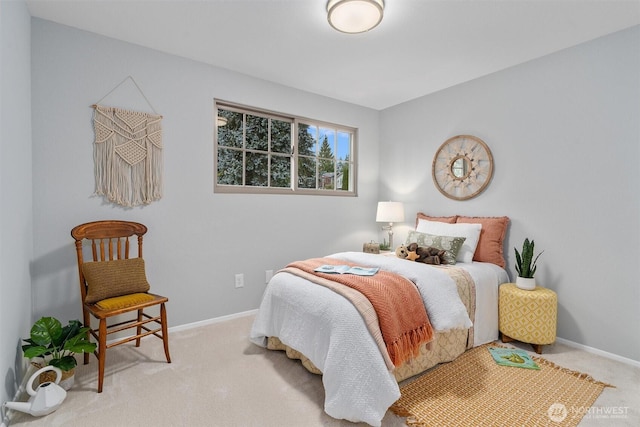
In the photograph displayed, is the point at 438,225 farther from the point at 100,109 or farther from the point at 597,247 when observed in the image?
the point at 100,109

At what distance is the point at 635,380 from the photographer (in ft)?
6.98

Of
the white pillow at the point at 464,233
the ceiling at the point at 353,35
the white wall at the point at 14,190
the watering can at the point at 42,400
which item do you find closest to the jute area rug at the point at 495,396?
the white pillow at the point at 464,233

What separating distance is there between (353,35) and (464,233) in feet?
6.57

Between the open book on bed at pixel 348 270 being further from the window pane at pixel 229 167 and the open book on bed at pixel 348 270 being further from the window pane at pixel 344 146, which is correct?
the window pane at pixel 344 146

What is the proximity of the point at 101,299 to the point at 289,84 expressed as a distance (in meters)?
2.64

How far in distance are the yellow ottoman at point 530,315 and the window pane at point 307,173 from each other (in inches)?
90.0

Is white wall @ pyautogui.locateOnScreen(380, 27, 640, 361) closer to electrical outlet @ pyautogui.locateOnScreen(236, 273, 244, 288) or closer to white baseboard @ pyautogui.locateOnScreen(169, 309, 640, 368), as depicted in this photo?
white baseboard @ pyautogui.locateOnScreen(169, 309, 640, 368)

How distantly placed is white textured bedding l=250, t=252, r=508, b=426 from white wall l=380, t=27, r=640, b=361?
54 centimetres

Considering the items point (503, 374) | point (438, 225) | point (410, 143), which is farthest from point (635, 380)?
point (410, 143)

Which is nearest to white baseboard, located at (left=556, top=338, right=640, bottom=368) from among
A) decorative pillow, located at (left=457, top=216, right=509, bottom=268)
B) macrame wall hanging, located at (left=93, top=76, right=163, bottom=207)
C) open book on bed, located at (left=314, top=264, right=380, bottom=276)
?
decorative pillow, located at (left=457, top=216, right=509, bottom=268)

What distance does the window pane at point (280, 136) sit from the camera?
3562 millimetres

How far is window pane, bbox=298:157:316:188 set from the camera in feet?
12.5

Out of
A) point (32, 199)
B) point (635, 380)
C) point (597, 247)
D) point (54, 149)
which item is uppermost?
point (54, 149)

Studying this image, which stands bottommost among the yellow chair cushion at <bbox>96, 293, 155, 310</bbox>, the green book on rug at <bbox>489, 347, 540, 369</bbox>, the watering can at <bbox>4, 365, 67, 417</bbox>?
the green book on rug at <bbox>489, 347, 540, 369</bbox>
